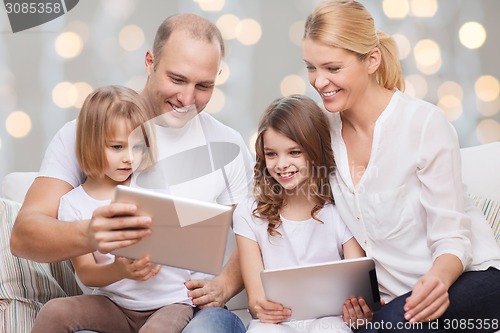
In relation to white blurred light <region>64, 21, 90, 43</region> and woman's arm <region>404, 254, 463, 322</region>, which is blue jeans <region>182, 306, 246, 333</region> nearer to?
woman's arm <region>404, 254, 463, 322</region>

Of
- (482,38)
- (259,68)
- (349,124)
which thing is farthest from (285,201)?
(482,38)

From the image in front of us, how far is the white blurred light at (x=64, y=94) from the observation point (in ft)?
7.77

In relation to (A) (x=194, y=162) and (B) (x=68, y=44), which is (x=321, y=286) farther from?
(B) (x=68, y=44)

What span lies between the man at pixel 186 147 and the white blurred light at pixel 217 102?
668 mm

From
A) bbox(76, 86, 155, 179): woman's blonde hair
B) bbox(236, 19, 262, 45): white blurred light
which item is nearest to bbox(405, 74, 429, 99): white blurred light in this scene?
bbox(236, 19, 262, 45): white blurred light

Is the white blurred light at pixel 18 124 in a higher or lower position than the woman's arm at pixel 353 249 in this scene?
higher

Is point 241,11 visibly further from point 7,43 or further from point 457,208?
point 457,208

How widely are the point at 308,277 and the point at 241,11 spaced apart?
1.30 metres

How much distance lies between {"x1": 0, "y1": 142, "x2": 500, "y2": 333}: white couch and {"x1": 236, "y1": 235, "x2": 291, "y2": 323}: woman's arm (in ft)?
0.60

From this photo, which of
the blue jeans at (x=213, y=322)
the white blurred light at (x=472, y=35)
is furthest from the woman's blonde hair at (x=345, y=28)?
the white blurred light at (x=472, y=35)

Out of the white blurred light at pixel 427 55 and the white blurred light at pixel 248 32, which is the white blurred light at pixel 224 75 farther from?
the white blurred light at pixel 427 55

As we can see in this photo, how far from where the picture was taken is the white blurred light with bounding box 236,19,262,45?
248 cm

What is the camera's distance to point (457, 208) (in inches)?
59.1

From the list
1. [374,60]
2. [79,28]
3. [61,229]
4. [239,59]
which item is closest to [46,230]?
[61,229]
